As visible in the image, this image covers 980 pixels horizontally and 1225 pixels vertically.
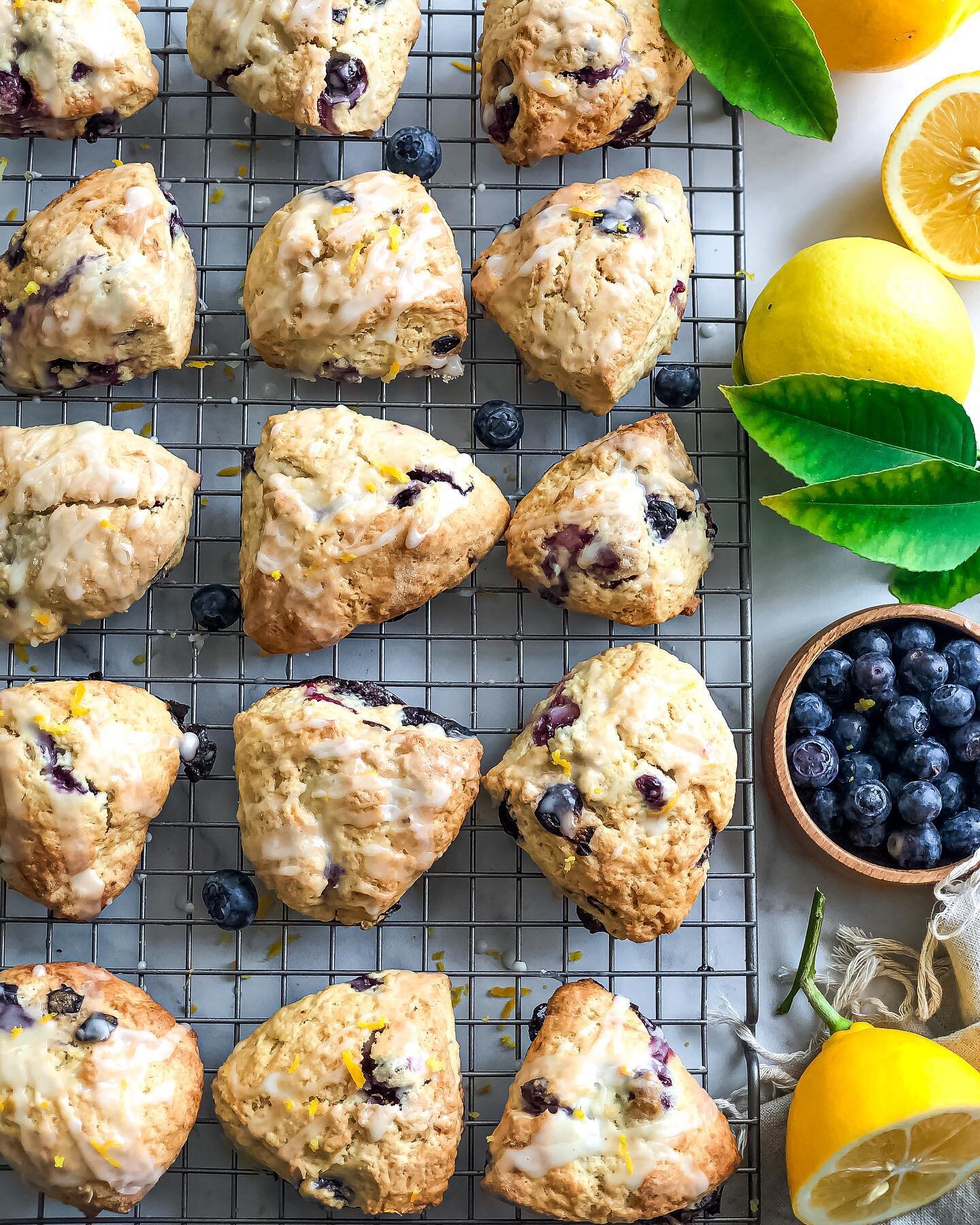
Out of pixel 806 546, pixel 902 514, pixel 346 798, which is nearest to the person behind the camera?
pixel 902 514

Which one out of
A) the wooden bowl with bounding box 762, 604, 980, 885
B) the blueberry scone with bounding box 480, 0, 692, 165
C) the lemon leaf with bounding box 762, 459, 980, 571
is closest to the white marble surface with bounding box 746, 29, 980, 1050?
the wooden bowl with bounding box 762, 604, 980, 885

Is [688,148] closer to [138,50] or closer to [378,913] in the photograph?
[138,50]

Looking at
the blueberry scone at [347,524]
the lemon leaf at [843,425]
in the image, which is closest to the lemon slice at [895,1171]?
the lemon leaf at [843,425]

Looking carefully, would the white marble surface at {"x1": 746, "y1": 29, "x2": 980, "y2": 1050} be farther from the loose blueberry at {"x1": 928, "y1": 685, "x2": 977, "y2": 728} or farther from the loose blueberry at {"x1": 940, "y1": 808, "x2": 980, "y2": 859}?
the loose blueberry at {"x1": 928, "y1": 685, "x2": 977, "y2": 728}

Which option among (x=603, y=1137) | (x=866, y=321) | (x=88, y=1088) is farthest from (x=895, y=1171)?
(x=866, y=321)

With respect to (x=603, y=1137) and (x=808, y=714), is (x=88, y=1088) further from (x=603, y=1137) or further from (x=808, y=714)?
(x=808, y=714)

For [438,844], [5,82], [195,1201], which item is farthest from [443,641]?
[5,82]

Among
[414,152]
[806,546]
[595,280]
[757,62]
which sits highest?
[757,62]

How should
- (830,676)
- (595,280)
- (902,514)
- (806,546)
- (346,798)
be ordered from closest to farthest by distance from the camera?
(902,514), (346,798), (595,280), (830,676), (806,546)

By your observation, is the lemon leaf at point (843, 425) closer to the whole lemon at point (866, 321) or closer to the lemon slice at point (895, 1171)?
the whole lemon at point (866, 321)
